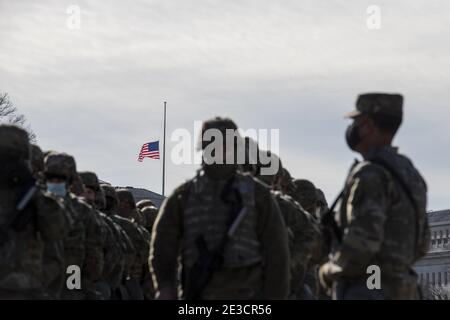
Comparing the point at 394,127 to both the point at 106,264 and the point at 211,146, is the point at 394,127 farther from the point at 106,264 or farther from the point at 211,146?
the point at 106,264

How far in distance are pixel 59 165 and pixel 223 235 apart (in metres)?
3.71

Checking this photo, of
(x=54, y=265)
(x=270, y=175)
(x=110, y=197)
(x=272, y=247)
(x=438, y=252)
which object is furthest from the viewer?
(x=438, y=252)

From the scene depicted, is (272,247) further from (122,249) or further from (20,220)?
(122,249)

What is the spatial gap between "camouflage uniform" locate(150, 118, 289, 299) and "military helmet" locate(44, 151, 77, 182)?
10.7 ft

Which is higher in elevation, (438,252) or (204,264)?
(438,252)

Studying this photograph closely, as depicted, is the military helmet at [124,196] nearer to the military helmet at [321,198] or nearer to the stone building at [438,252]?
the military helmet at [321,198]

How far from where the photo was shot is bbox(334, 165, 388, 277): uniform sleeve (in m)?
11.6

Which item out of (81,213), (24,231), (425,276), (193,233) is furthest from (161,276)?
(425,276)

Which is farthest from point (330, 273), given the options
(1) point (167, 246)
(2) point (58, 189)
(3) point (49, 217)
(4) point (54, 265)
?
(2) point (58, 189)

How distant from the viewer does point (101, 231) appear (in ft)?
53.8

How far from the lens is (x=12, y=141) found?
1255 centimetres

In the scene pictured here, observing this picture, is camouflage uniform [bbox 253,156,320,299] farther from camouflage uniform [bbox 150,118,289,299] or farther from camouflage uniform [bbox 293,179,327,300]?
camouflage uniform [bbox 150,118,289,299]

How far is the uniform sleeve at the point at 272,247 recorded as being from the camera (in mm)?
12062

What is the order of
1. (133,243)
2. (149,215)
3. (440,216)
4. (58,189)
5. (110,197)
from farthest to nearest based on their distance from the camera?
(440,216) < (149,215) < (133,243) < (110,197) < (58,189)
